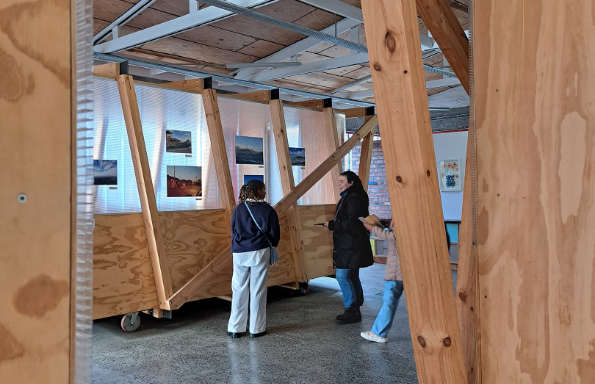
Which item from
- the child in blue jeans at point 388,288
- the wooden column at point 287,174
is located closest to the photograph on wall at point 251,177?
the wooden column at point 287,174

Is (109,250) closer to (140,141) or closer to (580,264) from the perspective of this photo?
(140,141)

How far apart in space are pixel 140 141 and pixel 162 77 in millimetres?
3923

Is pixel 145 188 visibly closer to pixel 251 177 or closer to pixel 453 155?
pixel 251 177

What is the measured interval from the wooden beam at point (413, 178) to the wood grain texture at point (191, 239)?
16.0 ft

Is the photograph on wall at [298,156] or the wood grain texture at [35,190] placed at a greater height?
the photograph on wall at [298,156]

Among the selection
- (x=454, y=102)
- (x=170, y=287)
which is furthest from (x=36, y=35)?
(x=454, y=102)

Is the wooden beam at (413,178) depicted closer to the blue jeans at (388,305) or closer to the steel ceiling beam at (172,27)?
the blue jeans at (388,305)

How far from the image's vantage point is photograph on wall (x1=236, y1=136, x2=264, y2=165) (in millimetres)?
7383

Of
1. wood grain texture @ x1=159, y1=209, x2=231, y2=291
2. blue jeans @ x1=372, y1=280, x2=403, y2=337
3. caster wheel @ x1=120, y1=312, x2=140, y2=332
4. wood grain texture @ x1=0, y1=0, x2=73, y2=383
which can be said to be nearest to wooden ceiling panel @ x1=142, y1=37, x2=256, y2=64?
wood grain texture @ x1=159, y1=209, x2=231, y2=291

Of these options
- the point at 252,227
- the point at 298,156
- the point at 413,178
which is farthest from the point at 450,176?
the point at 413,178

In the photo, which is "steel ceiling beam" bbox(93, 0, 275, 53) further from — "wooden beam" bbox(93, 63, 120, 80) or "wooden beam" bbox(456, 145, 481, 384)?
"wooden beam" bbox(456, 145, 481, 384)

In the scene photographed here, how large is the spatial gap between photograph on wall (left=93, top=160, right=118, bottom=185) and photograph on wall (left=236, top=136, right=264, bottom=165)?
1825mm

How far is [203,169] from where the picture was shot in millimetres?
6914

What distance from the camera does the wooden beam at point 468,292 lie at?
1910mm
